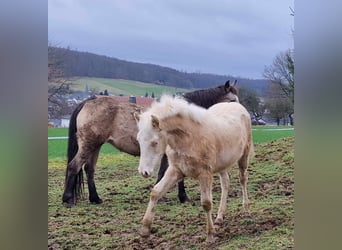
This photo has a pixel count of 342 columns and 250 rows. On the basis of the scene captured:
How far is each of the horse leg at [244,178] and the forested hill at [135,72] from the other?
254 mm

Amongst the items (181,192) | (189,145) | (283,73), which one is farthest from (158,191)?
(283,73)

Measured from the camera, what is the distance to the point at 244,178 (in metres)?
1.54

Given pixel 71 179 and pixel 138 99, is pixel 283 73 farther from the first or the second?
pixel 71 179

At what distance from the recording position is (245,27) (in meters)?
1.52

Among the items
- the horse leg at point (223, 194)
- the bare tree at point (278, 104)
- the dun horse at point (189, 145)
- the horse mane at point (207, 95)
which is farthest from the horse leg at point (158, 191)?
the bare tree at point (278, 104)

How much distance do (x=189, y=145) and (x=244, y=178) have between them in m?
0.24

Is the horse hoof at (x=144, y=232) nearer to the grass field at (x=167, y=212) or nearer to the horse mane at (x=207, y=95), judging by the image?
the grass field at (x=167, y=212)

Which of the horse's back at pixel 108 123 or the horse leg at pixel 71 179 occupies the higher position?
the horse's back at pixel 108 123

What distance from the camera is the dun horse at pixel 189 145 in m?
1.46

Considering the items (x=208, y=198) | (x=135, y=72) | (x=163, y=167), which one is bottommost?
(x=208, y=198)

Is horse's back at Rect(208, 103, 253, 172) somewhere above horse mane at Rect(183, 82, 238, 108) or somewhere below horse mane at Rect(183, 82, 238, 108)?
below

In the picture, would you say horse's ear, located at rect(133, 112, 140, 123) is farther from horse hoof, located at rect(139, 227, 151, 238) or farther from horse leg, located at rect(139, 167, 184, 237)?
horse hoof, located at rect(139, 227, 151, 238)

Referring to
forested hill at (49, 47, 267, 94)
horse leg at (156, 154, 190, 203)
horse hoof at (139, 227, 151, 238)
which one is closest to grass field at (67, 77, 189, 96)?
forested hill at (49, 47, 267, 94)

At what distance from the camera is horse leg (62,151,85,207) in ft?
4.96
